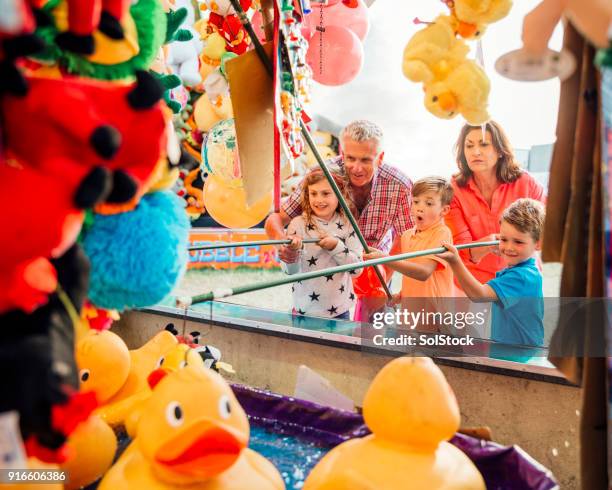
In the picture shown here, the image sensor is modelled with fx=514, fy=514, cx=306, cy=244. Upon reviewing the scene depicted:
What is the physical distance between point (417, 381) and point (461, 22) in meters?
0.93

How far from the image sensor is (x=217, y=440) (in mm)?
721

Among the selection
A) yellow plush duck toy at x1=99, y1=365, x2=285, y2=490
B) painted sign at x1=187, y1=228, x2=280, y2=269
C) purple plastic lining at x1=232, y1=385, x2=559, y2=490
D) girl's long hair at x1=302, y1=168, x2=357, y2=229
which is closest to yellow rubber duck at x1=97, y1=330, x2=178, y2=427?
purple plastic lining at x1=232, y1=385, x2=559, y2=490

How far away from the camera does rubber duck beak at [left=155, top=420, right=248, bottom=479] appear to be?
0.72 metres

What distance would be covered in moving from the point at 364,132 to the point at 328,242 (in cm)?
45

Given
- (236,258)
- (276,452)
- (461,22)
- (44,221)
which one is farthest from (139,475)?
(236,258)

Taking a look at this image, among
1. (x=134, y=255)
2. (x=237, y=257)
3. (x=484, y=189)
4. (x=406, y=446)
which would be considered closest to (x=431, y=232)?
(x=484, y=189)

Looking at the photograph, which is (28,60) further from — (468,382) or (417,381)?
(468,382)

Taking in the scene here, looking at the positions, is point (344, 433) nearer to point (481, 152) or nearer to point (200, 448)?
point (200, 448)

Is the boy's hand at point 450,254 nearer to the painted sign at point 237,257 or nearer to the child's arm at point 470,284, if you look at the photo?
the child's arm at point 470,284

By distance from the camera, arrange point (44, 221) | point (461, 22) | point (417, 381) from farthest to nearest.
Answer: point (461, 22)
point (417, 381)
point (44, 221)

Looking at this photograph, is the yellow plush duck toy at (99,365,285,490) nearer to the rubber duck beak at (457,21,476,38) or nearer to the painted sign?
the rubber duck beak at (457,21,476,38)

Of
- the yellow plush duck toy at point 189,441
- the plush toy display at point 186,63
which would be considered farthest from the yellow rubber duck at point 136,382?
the plush toy display at point 186,63

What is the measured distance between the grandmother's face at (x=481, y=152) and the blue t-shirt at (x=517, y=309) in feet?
1.75

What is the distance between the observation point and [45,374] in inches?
15.4
